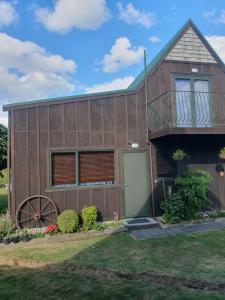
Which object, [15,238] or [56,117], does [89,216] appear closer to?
[15,238]

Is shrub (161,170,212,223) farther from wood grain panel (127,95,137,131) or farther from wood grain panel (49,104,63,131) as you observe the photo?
wood grain panel (49,104,63,131)

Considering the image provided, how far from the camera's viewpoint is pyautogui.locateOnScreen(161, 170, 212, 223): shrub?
24.5ft

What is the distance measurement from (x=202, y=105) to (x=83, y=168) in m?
4.96

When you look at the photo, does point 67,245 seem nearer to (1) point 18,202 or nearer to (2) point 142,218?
(1) point 18,202

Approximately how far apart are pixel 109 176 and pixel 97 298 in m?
4.90

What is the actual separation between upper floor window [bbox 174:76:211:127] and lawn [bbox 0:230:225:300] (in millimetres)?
4295

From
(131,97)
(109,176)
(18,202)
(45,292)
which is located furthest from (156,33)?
(45,292)

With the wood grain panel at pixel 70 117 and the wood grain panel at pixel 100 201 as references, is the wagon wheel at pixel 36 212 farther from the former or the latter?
the wood grain panel at pixel 70 117

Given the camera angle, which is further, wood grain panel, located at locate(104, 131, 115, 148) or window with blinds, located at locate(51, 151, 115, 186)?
wood grain panel, located at locate(104, 131, 115, 148)

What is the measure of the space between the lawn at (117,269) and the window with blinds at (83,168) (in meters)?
2.06

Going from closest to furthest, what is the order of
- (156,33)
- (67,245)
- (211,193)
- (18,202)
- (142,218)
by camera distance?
1. (67,245)
2. (18,202)
3. (142,218)
4. (211,193)
5. (156,33)

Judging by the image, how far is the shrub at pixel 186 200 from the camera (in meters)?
7.46

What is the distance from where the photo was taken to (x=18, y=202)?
7238mm

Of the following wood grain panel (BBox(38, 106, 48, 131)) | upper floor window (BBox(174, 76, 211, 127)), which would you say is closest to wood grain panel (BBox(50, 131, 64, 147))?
wood grain panel (BBox(38, 106, 48, 131))
